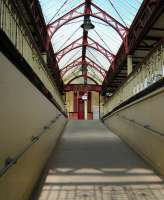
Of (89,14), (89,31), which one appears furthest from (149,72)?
(89,31)

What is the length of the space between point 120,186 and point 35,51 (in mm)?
3607

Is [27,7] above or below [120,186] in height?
above

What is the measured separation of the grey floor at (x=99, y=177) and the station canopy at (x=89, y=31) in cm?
756

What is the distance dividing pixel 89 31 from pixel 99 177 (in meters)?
15.4

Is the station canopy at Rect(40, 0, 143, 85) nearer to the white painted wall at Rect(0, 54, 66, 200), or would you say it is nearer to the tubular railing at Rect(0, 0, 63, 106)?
the tubular railing at Rect(0, 0, 63, 106)

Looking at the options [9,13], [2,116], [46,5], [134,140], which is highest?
[46,5]

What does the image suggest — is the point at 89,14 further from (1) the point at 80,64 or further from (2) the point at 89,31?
(1) the point at 80,64

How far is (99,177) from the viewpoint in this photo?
5.21 metres

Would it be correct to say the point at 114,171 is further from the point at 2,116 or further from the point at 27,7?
the point at 27,7

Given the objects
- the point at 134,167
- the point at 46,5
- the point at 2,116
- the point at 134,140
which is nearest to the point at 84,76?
the point at 46,5

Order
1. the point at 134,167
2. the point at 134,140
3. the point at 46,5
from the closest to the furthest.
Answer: the point at 134,167 < the point at 134,140 < the point at 46,5

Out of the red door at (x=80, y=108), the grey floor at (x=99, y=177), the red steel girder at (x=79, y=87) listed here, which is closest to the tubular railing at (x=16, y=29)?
the grey floor at (x=99, y=177)

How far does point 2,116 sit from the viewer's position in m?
3.06

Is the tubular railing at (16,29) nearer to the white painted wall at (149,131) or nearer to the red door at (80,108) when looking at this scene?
the white painted wall at (149,131)
